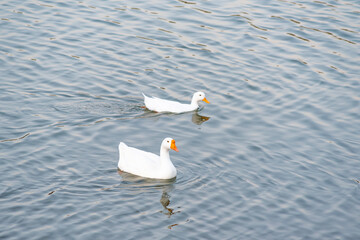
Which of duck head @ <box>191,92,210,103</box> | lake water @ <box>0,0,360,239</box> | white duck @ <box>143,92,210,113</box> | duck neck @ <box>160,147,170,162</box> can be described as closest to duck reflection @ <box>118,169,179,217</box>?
lake water @ <box>0,0,360,239</box>

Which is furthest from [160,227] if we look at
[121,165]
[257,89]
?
[257,89]

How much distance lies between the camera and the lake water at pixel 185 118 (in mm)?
11867

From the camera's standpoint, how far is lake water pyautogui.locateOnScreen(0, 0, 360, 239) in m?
11.9

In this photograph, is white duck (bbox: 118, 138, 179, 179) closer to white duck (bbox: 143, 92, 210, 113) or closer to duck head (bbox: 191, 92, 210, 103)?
white duck (bbox: 143, 92, 210, 113)

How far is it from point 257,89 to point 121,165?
6432 mm

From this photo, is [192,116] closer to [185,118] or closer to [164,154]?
[185,118]

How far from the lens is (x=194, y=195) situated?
12656 millimetres

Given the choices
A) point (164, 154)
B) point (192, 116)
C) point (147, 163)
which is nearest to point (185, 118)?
point (192, 116)

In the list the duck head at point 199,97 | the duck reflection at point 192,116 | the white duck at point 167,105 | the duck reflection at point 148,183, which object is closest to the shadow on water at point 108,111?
the duck reflection at point 192,116

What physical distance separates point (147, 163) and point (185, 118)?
377 centimetres

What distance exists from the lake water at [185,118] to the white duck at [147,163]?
0.20 m

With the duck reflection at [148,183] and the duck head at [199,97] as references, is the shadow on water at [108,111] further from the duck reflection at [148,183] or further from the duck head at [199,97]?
the duck reflection at [148,183]

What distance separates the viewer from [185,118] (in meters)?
17.1

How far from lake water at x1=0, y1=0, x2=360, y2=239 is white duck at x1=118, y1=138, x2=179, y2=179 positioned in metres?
0.20
